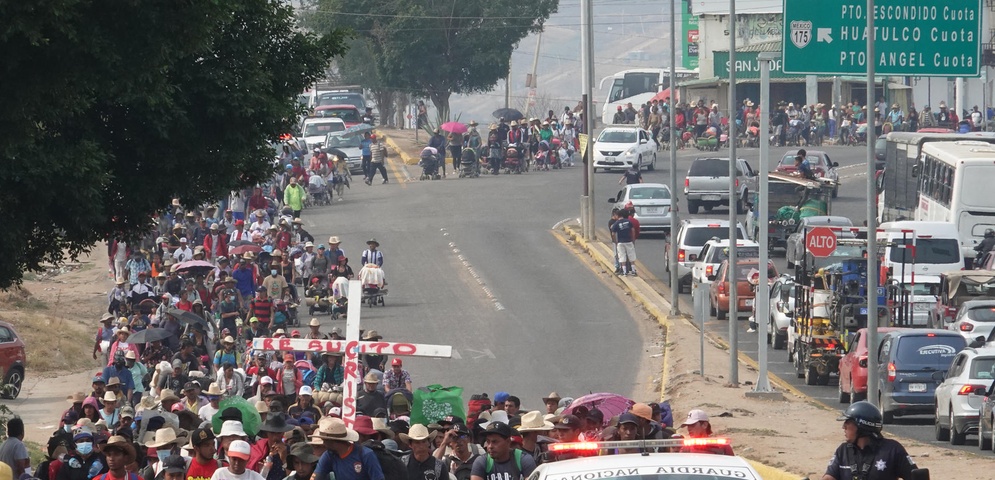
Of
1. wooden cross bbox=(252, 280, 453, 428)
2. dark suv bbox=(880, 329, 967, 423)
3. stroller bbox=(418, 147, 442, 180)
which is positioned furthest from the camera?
stroller bbox=(418, 147, 442, 180)

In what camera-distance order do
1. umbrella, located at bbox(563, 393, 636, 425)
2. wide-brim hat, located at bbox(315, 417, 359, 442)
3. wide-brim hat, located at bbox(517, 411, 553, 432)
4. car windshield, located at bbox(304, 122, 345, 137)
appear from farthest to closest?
car windshield, located at bbox(304, 122, 345, 137) < umbrella, located at bbox(563, 393, 636, 425) < wide-brim hat, located at bbox(517, 411, 553, 432) < wide-brim hat, located at bbox(315, 417, 359, 442)

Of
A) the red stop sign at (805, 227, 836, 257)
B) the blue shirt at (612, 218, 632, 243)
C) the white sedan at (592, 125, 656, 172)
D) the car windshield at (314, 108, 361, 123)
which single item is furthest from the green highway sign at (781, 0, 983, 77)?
the car windshield at (314, 108, 361, 123)

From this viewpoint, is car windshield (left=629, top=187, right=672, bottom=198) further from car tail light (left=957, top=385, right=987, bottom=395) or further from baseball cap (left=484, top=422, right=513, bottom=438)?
baseball cap (left=484, top=422, right=513, bottom=438)

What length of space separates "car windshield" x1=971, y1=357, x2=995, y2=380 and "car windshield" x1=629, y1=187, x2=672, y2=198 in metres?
23.7

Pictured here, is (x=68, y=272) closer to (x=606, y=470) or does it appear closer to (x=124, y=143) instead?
(x=124, y=143)

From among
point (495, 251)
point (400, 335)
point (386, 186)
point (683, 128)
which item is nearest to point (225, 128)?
point (400, 335)

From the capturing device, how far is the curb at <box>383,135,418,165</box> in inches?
2519

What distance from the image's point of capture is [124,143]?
16.7 meters

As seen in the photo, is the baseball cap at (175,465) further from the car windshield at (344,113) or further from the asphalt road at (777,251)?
the car windshield at (344,113)

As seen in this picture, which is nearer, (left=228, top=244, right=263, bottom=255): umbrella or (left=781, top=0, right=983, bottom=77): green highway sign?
(left=781, top=0, right=983, bottom=77): green highway sign

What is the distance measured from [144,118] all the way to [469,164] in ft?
137

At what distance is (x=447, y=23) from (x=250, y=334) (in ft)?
138

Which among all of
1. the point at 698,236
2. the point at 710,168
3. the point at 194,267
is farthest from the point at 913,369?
the point at 710,168

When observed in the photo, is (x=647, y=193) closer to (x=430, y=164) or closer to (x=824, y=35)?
(x=824, y=35)
